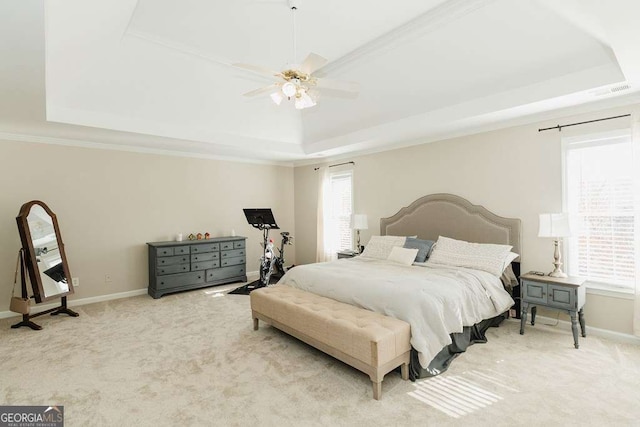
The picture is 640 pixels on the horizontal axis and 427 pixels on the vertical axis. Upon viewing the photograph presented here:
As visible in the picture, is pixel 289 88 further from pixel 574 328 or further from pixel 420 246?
pixel 574 328

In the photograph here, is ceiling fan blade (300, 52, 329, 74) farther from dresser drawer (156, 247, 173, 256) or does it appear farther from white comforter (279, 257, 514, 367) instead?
dresser drawer (156, 247, 173, 256)

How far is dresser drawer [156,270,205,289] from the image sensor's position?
523cm

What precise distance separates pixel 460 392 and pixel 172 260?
462 centimetres

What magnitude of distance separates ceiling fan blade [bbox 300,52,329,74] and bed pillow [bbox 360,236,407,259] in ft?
9.55

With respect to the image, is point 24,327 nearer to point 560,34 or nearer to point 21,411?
point 21,411

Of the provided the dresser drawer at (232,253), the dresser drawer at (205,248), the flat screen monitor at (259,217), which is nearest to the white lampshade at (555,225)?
the flat screen monitor at (259,217)

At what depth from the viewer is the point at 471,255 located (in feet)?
13.0

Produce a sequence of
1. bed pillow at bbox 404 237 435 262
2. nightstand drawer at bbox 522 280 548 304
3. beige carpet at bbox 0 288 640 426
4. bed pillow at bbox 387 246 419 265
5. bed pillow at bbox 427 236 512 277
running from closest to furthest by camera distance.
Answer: beige carpet at bbox 0 288 640 426 → nightstand drawer at bbox 522 280 548 304 → bed pillow at bbox 427 236 512 277 → bed pillow at bbox 387 246 419 265 → bed pillow at bbox 404 237 435 262

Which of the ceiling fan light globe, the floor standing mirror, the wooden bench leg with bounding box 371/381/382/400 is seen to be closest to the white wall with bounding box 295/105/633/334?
the wooden bench leg with bounding box 371/381/382/400

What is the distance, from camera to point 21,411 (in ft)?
7.63

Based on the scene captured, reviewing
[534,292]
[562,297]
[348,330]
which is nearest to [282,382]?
[348,330]

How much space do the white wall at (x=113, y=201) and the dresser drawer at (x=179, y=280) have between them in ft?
1.77

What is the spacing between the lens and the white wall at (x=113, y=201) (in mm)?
4469

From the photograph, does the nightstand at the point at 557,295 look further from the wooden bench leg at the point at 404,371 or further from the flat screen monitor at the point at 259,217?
the flat screen monitor at the point at 259,217
